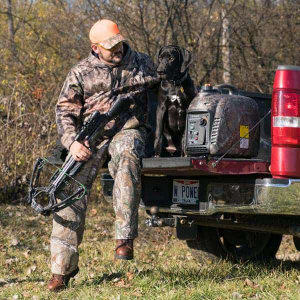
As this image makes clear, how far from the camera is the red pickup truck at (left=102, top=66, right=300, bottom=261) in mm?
5188

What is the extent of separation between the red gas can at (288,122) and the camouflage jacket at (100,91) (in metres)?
1.00

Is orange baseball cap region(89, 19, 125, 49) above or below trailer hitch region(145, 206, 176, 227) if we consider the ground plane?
above

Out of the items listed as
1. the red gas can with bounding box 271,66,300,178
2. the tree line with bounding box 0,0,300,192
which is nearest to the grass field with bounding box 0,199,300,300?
the red gas can with bounding box 271,66,300,178

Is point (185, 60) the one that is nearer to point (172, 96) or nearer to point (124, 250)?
point (172, 96)

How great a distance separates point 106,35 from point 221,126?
3.40 feet

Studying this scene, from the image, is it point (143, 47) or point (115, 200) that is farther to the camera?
point (143, 47)

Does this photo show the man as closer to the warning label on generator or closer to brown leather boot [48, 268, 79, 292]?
brown leather boot [48, 268, 79, 292]

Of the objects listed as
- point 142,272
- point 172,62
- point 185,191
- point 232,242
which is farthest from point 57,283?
point 232,242

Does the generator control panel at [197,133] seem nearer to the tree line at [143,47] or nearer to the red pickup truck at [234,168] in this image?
the red pickup truck at [234,168]

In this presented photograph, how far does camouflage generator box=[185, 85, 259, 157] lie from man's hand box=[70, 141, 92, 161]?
2.46 ft

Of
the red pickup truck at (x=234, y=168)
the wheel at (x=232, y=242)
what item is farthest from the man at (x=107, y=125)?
the wheel at (x=232, y=242)

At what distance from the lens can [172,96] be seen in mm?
5879

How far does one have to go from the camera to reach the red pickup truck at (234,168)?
5188mm

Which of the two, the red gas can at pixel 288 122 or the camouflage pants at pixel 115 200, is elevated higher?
the red gas can at pixel 288 122
